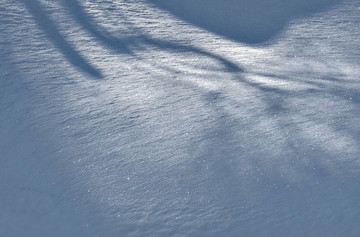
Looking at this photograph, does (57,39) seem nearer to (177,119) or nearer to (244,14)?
(177,119)

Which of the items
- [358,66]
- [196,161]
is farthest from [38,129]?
[358,66]

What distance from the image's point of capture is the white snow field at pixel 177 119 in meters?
1.34

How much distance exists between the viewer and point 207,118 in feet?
5.44

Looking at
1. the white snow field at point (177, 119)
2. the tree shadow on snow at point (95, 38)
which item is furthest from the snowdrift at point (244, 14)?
the tree shadow on snow at point (95, 38)

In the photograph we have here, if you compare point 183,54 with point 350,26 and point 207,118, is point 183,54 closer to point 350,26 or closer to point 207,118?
point 207,118

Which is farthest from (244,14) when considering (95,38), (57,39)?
(57,39)

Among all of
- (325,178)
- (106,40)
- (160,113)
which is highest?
(106,40)

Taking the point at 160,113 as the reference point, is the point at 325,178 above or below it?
below

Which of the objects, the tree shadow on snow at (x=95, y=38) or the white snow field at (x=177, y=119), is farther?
the tree shadow on snow at (x=95, y=38)

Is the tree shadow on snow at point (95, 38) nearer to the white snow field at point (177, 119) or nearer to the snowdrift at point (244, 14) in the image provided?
the white snow field at point (177, 119)

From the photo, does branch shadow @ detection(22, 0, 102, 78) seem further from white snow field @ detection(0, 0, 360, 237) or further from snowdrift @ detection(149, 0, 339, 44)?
snowdrift @ detection(149, 0, 339, 44)

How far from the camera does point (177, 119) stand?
1636 mm

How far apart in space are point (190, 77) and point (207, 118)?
0.26 m

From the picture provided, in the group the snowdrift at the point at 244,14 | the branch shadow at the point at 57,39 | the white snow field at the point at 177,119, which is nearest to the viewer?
the white snow field at the point at 177,119
